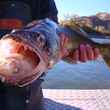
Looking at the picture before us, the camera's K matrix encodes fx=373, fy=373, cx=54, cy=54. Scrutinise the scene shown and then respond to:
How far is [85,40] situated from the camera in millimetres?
1350

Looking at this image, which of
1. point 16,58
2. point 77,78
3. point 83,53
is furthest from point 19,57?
point 77,78

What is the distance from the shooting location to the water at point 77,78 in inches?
235

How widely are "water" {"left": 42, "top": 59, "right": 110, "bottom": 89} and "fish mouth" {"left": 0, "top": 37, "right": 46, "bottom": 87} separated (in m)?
4.61

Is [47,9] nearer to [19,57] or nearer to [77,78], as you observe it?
[19,57]

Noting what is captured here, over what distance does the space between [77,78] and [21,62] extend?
18.6 ft

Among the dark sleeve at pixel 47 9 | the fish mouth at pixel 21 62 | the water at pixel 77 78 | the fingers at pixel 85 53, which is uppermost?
the fish mouth at pixel 21 62

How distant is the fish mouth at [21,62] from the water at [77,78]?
4.61 metres

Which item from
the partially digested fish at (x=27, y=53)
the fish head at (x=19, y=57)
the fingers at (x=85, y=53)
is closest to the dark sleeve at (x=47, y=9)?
the fingers at (x=85, y=53)

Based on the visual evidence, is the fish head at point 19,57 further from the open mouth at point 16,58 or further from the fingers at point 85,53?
the fingers at point 85,53

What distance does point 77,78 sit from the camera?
6.55m

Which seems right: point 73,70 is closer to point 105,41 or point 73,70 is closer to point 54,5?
point 54,5

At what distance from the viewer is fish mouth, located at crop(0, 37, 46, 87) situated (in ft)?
3.00

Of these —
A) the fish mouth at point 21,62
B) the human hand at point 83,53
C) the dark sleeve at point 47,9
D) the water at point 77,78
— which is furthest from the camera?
the water at point 77,78

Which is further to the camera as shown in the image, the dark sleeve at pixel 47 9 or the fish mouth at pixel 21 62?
the dark sleeve at pixel 47 9
